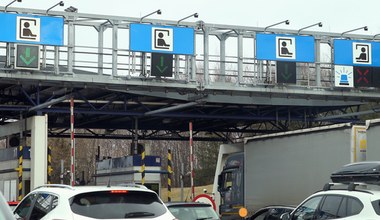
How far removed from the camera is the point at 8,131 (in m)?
28.4

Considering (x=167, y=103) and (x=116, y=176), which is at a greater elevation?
(x=167, y=103)

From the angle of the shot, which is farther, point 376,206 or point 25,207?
point 25,207

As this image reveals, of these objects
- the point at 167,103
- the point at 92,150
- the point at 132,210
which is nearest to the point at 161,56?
the point at 167,103

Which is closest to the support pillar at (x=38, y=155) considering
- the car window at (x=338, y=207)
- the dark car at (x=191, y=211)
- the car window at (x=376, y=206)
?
the dark car at (x=191, y=211)

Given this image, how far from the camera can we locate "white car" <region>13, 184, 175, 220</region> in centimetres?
843

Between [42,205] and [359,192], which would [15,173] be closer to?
[42,205]

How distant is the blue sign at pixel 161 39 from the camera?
2297cm

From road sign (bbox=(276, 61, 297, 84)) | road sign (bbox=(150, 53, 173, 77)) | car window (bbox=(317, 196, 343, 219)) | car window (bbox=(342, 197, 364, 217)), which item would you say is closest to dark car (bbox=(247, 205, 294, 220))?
car window (bbox=(317, 196, 343, 219))

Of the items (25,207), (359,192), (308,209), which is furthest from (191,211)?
(359,192)

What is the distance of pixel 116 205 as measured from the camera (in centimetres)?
860

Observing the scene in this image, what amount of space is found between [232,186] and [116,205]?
13606mm

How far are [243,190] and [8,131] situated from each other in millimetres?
11793

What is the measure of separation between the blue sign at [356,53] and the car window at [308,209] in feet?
49.4

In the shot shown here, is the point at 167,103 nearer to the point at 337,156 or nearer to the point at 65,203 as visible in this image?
the point at 337,156
